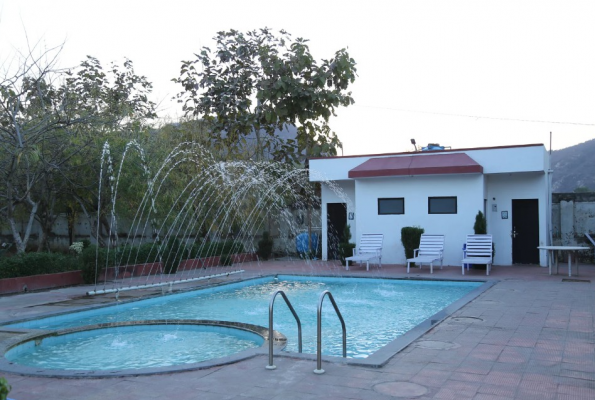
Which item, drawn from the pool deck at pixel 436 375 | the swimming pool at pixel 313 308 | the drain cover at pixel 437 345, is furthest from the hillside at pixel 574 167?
the drain cover at pixel 437 345

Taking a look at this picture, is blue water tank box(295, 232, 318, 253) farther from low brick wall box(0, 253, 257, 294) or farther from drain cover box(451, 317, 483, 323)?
drain cover box(451, 317, 483, 323)

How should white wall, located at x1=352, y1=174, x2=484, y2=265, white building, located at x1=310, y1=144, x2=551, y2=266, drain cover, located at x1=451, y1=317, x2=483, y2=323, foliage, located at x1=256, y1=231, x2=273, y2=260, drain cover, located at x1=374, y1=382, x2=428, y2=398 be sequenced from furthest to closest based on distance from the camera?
foliage, located at x1=256, y1=231, x2=273, y2=260 < white wall, located at x1=352, y1=174, x2=484, y2=265 < white building, located at x1=310, y1=144, x2=551, y2=266 < drain cover, located at x1=451, y1=317, x2=483, y2=323 < drain cover, located at x1=374, y1=382, x2=428, y2=398

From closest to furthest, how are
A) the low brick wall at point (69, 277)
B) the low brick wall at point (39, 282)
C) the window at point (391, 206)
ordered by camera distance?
1. the low brick wall at point (39, 282)
2. the low brick wall at point (69, 277)
3. the window at point (391, 206)

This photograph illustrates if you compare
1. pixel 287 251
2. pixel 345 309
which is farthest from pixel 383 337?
pixel 287 251

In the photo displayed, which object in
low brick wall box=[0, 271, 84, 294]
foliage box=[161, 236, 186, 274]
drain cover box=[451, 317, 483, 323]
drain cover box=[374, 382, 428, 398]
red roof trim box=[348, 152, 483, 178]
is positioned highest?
red roof trim box=[348, 152, 483, 178]

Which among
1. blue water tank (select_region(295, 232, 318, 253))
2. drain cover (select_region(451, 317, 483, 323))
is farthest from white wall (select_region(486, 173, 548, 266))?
drain cover (select_region(451, 317, 483, 323))

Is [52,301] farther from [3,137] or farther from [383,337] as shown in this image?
[383,337]

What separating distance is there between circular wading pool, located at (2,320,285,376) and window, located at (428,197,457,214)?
10.9 metres

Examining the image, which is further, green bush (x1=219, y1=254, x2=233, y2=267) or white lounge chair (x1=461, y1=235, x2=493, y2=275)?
green bush (x1=219, y1=254, x2=233, y2=267)

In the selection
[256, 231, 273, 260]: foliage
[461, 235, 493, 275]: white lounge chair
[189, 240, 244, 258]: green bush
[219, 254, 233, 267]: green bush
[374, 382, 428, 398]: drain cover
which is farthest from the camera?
[256, 231, 273, 260]: foliage

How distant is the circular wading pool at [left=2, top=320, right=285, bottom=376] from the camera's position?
738 cm

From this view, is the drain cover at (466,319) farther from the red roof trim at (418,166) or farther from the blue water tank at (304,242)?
the blue water tank at (304,242)

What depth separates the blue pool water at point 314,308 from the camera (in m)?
9.09

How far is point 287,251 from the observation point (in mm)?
23422
